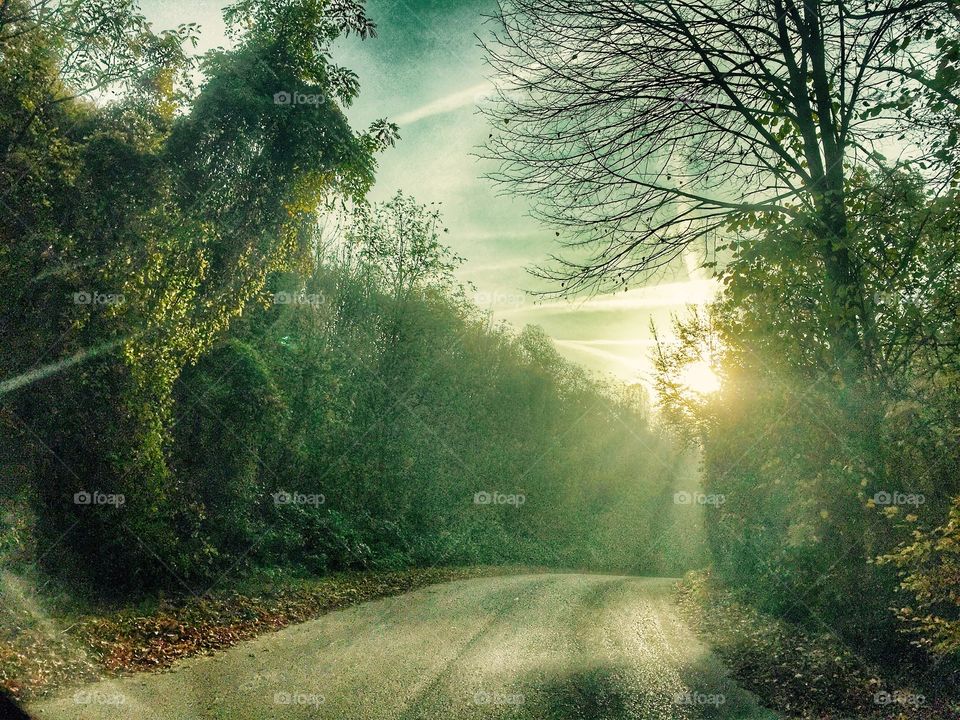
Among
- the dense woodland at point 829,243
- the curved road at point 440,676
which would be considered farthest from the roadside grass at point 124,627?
the dense woodland at point 829,243

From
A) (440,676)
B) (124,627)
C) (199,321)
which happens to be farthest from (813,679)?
(199,321)

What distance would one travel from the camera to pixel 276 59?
14789 mm

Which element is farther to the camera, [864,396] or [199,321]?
[199,321]

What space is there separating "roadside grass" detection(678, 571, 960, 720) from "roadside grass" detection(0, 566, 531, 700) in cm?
697

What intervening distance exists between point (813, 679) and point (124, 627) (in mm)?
8737


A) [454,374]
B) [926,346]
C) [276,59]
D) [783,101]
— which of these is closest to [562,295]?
[783,101]

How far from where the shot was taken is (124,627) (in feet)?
31.8

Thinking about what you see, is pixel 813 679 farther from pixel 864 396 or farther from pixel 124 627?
pixel 124 627

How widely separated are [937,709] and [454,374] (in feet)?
76.3

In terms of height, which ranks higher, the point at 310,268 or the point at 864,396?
the point at 310,268

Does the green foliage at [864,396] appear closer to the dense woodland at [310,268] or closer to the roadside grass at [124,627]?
the dense woodland at [310,268]

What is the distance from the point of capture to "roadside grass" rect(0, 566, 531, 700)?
313 inches

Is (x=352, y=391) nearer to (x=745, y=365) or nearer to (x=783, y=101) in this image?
(x=745, y=365)

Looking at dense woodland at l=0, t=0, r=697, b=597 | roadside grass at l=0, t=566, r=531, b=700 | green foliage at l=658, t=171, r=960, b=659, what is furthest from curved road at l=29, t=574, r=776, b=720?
dense woodland at l=0, t=0, r=697, b=597
